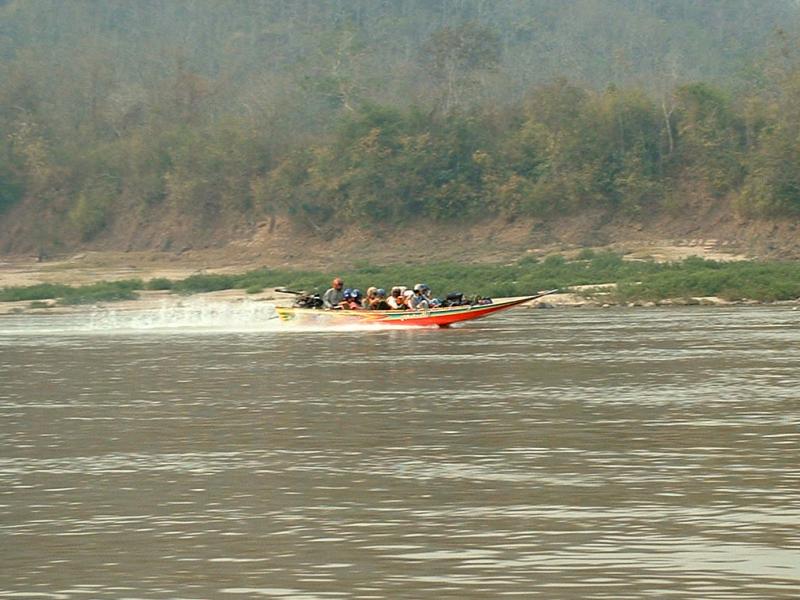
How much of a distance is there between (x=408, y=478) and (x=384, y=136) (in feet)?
172

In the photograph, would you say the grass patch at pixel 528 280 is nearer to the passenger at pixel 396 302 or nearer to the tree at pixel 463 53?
the passenger at pixel 396 302

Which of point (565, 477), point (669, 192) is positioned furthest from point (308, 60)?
point (565, 477)

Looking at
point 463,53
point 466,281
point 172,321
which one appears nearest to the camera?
point 172,321

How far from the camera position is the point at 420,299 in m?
39.7

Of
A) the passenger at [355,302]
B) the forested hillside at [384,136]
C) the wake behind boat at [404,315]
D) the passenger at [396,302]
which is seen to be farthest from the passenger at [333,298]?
the forested hillside at [384,136]

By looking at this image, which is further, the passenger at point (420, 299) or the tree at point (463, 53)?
the tree at point (463, 53)

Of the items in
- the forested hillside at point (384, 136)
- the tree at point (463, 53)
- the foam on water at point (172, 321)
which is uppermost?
the tree at point (463, 53)

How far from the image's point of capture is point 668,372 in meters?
24.5

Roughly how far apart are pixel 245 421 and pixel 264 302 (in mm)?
29975

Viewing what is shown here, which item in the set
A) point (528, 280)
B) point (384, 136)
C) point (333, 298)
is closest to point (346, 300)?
point (333, 298)

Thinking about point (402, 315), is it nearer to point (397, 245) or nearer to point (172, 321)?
point (172, 321)

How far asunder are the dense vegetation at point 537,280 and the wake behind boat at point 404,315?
1021 cm

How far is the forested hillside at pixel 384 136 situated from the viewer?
62.1 meters

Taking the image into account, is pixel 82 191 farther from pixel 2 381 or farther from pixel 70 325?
pixel 2 381
